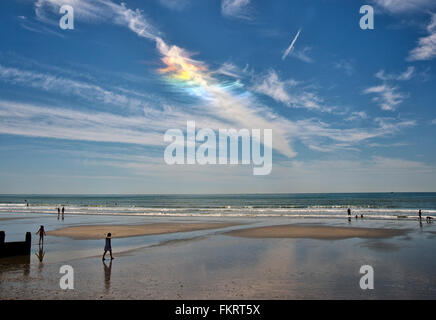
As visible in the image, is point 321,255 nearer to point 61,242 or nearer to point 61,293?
point 61,293

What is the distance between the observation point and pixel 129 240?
80.7ft

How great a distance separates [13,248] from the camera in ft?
55.3

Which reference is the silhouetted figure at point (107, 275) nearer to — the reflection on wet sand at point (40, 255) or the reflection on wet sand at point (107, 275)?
the reflection on wet sand at point (107, 275)

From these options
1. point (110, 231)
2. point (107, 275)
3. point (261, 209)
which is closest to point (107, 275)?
point (107, 275)

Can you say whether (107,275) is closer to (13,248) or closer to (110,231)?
(13,248)

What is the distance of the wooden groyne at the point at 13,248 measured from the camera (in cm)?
1656

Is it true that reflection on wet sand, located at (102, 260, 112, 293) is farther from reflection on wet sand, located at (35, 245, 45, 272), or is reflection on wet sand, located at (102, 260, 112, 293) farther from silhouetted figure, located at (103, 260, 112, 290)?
reflection on wet sand, located at (35, 245, 45, 272)

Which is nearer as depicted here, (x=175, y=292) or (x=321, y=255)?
(x=175, y=292)

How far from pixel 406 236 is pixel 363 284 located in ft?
58.8

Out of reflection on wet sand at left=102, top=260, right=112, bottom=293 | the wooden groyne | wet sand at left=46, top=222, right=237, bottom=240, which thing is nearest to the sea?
wet sand at left=46, top=222, right=237, bottom=240

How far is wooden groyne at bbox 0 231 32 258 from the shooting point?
1656 cm

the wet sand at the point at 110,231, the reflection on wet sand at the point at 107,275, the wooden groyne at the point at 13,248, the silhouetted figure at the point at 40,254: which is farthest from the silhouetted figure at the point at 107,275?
the wet sand at the point at 110,231

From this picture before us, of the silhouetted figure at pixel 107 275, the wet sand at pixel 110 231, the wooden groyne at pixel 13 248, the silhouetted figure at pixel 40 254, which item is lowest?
the wet sand at pixel 110 231
